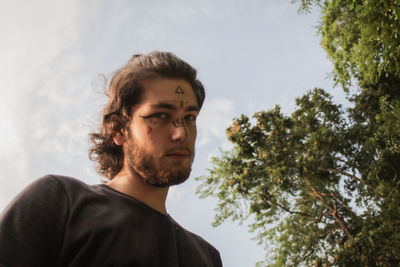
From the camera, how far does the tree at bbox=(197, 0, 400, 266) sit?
924 centimetres

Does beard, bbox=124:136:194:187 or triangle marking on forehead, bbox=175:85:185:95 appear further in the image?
triangle marking on forehead, bbox=175:85:185:95

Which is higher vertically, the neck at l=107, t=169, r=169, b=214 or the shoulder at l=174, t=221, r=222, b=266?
the neck at l=107, t=169, r=169, b=214

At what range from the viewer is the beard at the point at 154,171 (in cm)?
205

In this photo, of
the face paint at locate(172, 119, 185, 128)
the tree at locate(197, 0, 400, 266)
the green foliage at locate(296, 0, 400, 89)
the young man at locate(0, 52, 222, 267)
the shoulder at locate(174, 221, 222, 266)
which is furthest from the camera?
the tree at locate(197, 0, 400, 266)

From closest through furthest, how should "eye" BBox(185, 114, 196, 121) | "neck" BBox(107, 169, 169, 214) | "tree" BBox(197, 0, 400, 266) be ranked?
"neck" BBox(107, 169, 169, 214)
"eye" BBox(185, 114, 196, 121)
"tree" BBox(197, 0, 400, 266)

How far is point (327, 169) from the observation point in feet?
36.8

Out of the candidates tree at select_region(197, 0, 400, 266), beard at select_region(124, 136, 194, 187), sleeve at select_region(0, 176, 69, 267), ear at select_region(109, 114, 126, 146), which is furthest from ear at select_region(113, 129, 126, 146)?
tree at select_region(197, 0, 400, 266)

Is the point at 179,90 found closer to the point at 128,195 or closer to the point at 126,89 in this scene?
the point at 126,89

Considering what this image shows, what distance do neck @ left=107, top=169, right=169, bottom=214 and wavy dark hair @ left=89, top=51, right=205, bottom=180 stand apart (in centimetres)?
28

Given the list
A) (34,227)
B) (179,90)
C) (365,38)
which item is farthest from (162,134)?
(365,38)

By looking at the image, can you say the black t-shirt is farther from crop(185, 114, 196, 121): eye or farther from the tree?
the tree

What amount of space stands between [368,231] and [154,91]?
9268 millimetres

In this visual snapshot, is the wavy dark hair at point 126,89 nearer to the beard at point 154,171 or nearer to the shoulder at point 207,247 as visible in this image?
the beard at point 154,171

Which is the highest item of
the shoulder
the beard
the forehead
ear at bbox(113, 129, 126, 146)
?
the forehead
